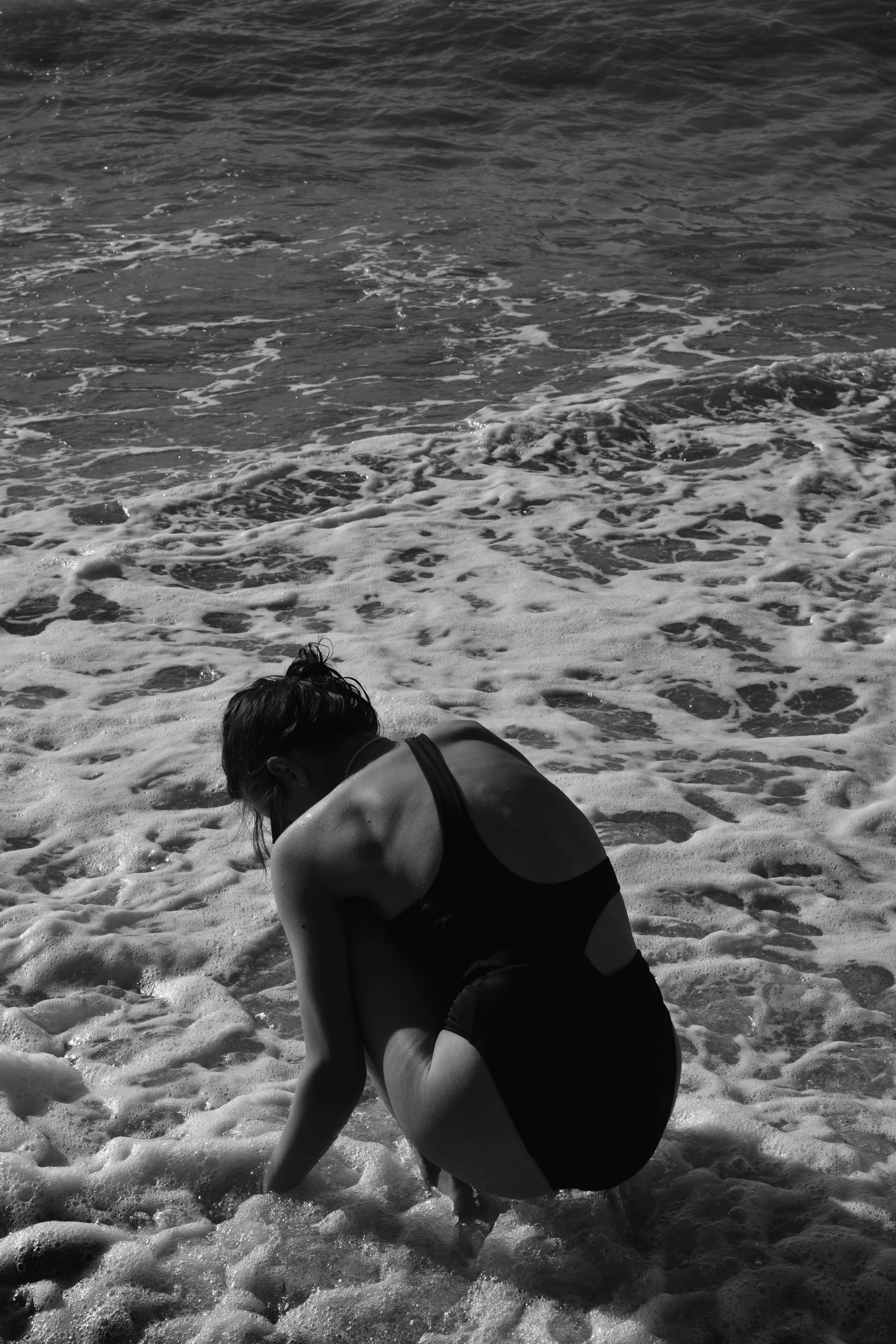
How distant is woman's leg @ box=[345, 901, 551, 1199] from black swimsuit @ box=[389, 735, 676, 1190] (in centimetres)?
3

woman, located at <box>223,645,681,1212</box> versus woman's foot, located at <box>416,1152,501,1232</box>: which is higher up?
woman, located at <box>223,645,681,1212</box>

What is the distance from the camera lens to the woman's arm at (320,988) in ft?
7.72

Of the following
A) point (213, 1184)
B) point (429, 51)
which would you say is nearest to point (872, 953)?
point (213, 1184)

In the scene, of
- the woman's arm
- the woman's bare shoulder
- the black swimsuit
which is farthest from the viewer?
the woman's bare shoulder

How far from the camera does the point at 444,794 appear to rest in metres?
2.28

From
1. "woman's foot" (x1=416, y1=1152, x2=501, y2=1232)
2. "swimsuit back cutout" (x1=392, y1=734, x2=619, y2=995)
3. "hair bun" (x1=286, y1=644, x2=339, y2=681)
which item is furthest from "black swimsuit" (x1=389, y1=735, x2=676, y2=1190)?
"hair bun" (x1=286, y1=644, x2=339, y2=681)

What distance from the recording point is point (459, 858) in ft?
7.36

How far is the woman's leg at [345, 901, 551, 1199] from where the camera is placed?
2.21m

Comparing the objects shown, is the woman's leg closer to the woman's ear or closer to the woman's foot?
the woman's foot

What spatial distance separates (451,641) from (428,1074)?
317cm

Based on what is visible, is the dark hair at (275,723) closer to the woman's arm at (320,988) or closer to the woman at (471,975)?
the woman at (471,975)

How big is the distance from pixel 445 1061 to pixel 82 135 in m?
15.6

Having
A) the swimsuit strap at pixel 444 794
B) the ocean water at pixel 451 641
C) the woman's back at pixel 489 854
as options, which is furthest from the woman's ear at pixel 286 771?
the ocean water at pixel 451 641

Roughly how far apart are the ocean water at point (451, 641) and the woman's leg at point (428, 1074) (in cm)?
13
